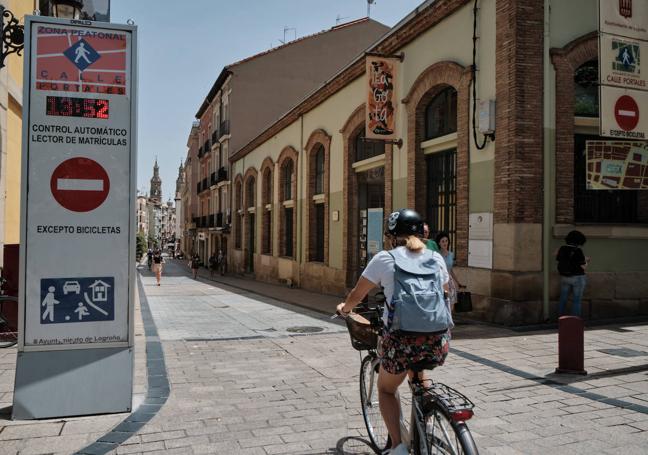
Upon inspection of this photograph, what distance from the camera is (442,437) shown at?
2.90m

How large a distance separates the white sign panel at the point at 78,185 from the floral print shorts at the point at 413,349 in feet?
9.38

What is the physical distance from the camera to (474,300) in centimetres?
1058

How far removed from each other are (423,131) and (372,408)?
10.0 metres

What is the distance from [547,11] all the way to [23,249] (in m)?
9.55

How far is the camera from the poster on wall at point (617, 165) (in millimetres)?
10273

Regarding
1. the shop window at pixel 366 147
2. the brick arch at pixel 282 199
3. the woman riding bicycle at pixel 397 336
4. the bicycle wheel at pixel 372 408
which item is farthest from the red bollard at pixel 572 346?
the brick arch at pixel 282 199

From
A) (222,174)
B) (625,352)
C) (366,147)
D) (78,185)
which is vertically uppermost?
(222,174)

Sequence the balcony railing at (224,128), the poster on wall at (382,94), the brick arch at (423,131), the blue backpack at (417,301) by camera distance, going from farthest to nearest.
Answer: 1. the balcony railing at (224,128)
2. the poster on wall at (382,94)
3. the brick arch at (423,131)
4. the blue backpack at (417,301)

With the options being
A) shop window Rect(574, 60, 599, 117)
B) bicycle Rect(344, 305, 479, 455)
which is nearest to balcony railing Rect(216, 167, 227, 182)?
shop window Rect(574, 60, 599, 117)

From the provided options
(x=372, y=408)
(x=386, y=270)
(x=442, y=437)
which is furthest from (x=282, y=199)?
(x=442, y=437)

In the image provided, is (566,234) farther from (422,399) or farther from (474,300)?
(422,399)

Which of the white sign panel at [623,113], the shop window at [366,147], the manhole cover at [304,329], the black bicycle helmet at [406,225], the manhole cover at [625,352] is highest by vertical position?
the shop window at [366,147]

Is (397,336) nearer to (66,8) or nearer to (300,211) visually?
(66,8)

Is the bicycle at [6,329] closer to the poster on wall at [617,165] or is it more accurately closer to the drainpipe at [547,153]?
the drainpipe at [547,153]
